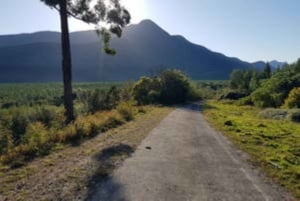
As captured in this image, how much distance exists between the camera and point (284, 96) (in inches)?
2395

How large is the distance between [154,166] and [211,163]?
1.89 meters

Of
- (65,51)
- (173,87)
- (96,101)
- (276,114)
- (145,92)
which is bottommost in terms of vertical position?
(276,114)

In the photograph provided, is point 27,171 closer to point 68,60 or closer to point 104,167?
point 104,167

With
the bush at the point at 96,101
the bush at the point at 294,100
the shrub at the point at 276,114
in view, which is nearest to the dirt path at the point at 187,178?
the bush at the point at 96,101

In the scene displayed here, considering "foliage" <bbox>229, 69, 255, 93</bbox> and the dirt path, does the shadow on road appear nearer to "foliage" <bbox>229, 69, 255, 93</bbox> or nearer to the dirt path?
the dirt path

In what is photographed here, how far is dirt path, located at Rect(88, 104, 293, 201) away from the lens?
27.6 feet

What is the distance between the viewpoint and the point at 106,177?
967 cm

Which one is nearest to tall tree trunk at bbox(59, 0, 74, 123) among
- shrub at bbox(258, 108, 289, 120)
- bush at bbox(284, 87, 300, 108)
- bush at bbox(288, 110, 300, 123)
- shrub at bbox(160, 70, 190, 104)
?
bush at bbox(288, 110, 300, 123)

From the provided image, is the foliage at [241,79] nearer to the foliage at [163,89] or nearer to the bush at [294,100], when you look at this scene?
the foliage at [163,89]

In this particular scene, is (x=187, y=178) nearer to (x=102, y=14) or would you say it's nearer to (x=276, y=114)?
(x=102, y=14)

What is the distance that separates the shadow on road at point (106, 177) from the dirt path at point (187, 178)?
2cm

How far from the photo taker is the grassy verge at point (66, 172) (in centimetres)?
834

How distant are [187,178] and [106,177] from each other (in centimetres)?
193

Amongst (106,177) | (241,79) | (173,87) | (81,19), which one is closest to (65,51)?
(81,19)
